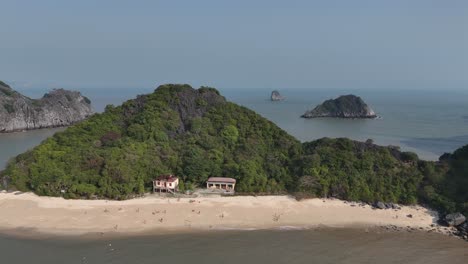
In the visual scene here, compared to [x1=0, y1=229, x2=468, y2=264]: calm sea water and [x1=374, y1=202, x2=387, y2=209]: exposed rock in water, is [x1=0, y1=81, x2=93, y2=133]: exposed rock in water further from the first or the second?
[x1=374, y1=202, x2=387, y2=209]: exposed rock in water

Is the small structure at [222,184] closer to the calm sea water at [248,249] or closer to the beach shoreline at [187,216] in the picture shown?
the beach shoreline at [187,216]

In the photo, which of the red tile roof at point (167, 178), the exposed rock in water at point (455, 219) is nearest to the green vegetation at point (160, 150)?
the red tile roof at point (167, 178)

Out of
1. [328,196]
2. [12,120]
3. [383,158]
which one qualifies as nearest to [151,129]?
[328,196]

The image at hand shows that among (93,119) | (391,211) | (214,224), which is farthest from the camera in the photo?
(93,119)

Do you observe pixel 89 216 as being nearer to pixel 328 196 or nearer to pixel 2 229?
pixel 2 229

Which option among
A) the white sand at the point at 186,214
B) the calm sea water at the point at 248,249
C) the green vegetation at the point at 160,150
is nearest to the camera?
the calm sea water at the point at 248,249

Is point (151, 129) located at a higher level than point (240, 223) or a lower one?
higher
